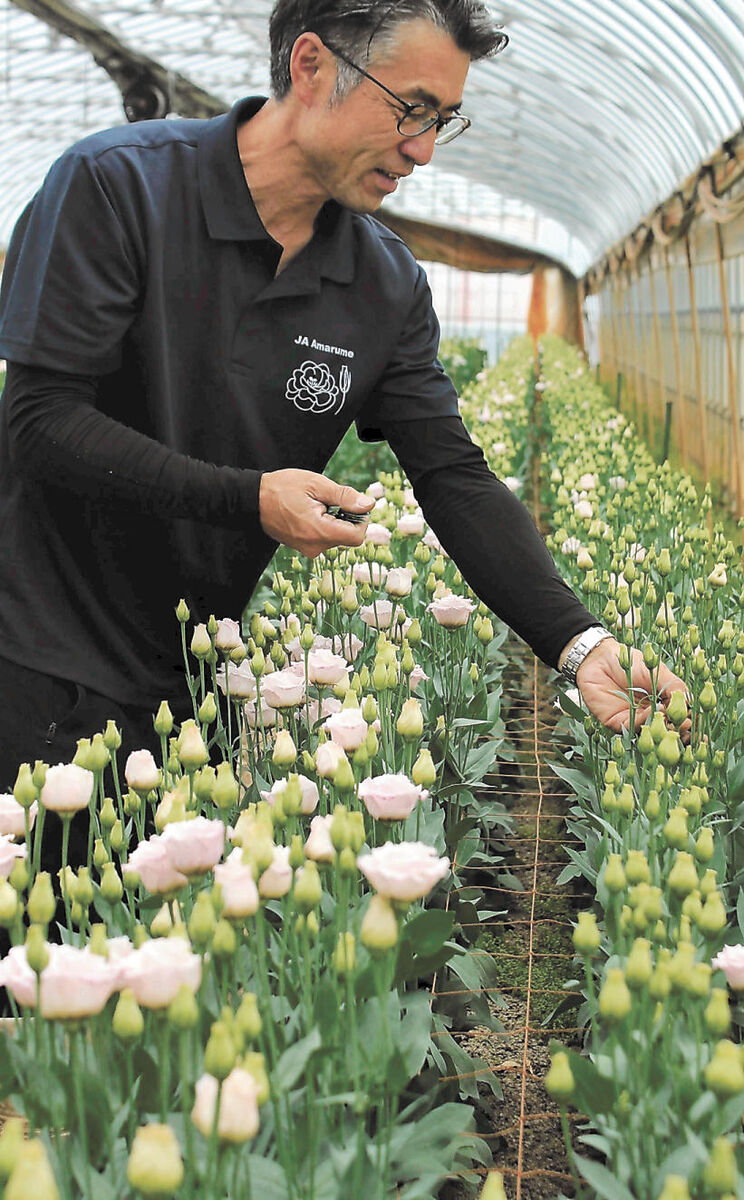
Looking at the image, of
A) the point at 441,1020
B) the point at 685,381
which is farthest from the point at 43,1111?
the point at 685,381

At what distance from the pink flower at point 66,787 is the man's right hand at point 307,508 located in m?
0.52

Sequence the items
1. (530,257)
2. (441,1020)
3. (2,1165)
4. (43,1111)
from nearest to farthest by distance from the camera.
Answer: (2,1165), (43,1111), (441,1020), (530,257)

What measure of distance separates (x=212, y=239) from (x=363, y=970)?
1147 millimetres

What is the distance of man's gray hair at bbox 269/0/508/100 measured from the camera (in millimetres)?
1669

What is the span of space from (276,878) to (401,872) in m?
0.15

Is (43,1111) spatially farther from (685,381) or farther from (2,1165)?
(685,381)

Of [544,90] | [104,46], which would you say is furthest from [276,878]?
[544,90]

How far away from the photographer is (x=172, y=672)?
6.86ft

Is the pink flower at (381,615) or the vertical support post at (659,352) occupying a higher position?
the vertical support post at (659,352)

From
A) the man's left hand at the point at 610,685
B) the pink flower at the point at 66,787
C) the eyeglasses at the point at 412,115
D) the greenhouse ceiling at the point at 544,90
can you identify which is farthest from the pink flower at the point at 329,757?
the greenhouse ceiling at the point at 544,90

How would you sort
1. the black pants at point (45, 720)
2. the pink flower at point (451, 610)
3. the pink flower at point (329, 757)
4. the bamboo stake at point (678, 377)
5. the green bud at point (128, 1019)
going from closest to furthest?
1. the green bud at point (128, 1019)
2. the pink flower at point (329, 757)
3. the black pants at point (45, 720)
4. the pink flower at point (451, 610)
5. the bamboo stake at point (678, 377)

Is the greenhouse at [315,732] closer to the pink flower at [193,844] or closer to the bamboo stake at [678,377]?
the pink flower at [193,844]

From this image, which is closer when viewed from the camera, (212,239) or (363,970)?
(363,970)

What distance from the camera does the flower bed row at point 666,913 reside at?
986 mm
